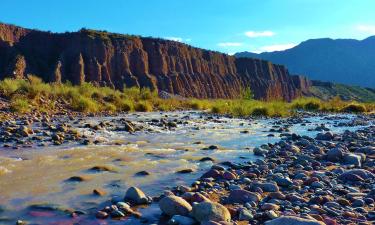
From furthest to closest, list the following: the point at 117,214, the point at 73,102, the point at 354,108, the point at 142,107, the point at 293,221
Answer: the point at 354,108 → the point at 142,107 → the point at 73,102 → the point at 117,214 → the point at 293,221

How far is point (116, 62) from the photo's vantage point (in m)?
73.7

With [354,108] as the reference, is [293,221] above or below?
below

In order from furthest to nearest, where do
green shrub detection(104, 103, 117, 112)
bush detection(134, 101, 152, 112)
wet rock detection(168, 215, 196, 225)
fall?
1. bush detection(134, 101, 152, 112)
2. green shrub detection(104, 103, 117, 112)
3. wet rock detection(168, 215, 196, 225)

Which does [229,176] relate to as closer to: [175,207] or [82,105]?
[175,207]

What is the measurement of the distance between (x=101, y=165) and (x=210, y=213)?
344cm

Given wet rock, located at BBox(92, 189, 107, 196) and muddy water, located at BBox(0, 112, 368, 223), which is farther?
wet rock, located at BBox(92, 189, 107, 196)

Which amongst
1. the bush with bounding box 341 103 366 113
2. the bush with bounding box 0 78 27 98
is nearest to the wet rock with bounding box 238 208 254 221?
the bush with bounding box 0 78 27 98

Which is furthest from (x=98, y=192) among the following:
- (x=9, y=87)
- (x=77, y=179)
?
(x=9, y=87)

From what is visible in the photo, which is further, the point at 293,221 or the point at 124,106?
the point at 124,106

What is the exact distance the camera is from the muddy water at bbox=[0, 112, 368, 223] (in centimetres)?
506

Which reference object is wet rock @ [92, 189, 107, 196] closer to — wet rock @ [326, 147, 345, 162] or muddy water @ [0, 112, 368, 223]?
muddy water @ [0, 112, 368, 223]

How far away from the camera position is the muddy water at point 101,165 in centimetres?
506

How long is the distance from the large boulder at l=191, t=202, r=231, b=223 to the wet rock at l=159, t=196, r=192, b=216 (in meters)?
0.14

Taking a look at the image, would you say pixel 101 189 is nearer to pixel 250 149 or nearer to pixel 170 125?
pixel 250 149
